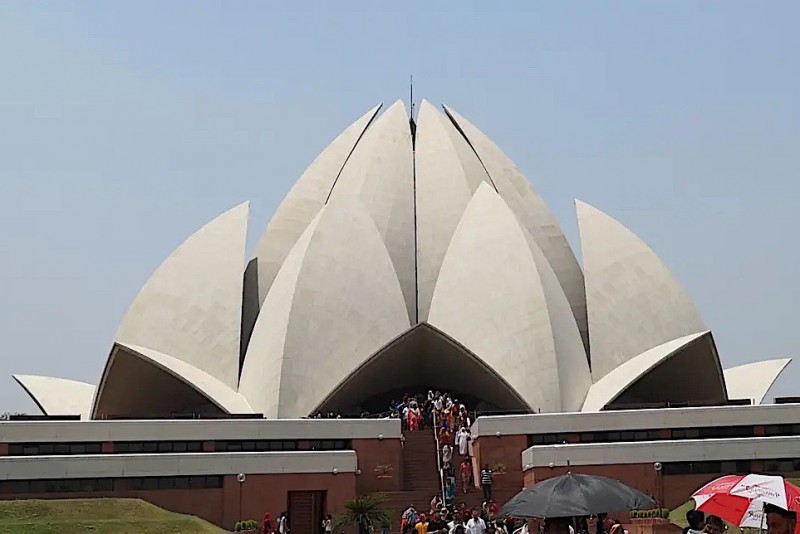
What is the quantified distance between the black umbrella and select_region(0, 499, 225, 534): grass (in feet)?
25.5

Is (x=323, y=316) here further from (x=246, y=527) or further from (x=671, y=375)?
(x=671, y=375)

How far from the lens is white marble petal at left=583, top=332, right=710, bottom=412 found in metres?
24.3

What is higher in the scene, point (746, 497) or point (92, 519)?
point (92, 519)

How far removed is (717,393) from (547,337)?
4752 mm

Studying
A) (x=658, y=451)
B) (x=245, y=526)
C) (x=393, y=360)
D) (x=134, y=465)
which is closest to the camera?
(x=245, y=526)

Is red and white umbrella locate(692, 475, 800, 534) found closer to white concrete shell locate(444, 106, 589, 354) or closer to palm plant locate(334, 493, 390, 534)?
palm plant locate(334, 493, 390, 534)

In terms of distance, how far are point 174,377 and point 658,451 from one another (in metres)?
11.1

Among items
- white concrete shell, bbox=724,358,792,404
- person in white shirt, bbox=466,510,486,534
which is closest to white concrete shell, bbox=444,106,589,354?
white concrete shell, bbox=724,358,792,404

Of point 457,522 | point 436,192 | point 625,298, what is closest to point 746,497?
point 457,522

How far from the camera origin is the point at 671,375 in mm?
26875

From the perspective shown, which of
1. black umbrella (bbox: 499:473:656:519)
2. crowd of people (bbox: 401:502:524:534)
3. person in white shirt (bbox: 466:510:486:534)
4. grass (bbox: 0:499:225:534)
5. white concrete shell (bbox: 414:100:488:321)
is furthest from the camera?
white concrete shell (bbox: 414:100:488:321)

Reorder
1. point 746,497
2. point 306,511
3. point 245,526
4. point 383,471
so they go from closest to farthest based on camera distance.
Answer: point 746,497
point 245,526
point 306,511
point 383,471

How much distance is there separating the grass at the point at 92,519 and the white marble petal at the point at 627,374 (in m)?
10.4

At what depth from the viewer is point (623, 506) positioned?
9164 mm
